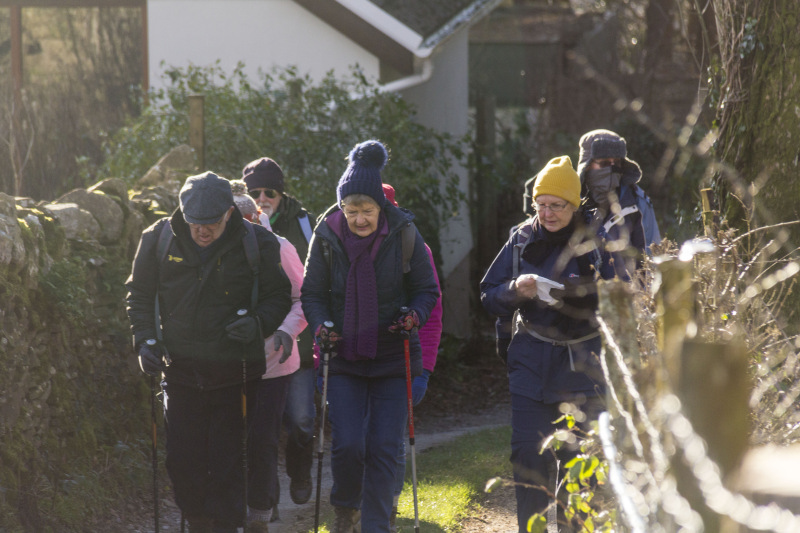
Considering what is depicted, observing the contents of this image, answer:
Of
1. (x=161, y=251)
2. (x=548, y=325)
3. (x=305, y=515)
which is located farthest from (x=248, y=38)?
(x=548, y=325)

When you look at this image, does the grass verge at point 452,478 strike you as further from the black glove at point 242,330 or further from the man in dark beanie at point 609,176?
the man in dark beanie at point 609,176

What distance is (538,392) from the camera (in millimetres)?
5168

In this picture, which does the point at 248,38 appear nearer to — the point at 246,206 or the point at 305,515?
the point at 246,206

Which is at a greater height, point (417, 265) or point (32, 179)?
point (32, 179)

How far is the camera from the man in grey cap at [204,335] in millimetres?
5316

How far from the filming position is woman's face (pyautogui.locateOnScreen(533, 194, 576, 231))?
5.26 meters

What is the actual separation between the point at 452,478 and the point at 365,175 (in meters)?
3.08

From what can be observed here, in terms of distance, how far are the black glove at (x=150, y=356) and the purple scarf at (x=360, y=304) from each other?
92 centimetres

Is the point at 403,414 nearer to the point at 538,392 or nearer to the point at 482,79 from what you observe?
the point at 538,392

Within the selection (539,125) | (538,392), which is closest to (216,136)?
(538,392)

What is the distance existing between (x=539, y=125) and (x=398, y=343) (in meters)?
16.2

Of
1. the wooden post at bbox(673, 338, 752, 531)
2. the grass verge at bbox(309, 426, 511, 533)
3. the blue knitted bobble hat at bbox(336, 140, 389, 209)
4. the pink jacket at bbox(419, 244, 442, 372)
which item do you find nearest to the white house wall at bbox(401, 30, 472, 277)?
the grass verge at bbox(309, 426, 511, 533)

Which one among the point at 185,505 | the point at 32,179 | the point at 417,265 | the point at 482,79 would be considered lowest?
the point at 185,505

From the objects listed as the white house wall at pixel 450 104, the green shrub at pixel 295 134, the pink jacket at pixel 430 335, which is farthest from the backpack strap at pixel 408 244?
the white house wall at pixel 450 104
